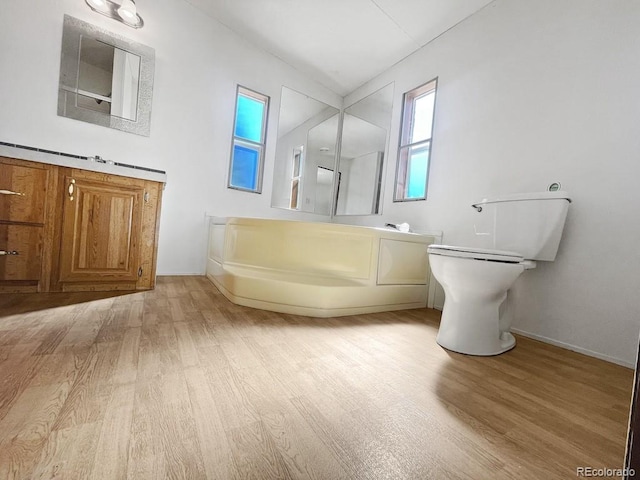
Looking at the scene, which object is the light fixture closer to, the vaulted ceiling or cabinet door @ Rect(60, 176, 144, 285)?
the vaulted ceiling

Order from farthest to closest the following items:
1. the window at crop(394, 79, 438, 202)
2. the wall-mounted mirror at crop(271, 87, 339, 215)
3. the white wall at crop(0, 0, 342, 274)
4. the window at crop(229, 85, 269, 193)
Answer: the wall-mounted mirror at crop(271, 87, 339, 215), the window at crop(229, 85, 269, 193), the window at crop(394, 79, 438, 202), the white wall at crop(0, 0, 342, 274)

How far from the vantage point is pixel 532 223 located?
141cm

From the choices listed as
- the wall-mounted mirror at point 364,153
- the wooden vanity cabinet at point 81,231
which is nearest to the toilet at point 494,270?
the wall-mounted mirror at point 364,153

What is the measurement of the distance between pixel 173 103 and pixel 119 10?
65 cm

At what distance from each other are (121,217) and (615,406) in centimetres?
254

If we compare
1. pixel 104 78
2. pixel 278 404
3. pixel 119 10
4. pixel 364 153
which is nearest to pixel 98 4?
pixel 119 10

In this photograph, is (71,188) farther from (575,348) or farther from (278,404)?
(575,348)

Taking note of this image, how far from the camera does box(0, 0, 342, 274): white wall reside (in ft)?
5.90

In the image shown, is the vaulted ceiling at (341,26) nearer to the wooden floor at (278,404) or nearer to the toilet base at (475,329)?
the toilet base at (475,329)

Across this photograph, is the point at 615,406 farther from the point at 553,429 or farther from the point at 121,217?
the point at 121,217

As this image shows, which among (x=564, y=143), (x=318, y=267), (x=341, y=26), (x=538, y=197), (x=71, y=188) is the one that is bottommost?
(x=318, y=267)

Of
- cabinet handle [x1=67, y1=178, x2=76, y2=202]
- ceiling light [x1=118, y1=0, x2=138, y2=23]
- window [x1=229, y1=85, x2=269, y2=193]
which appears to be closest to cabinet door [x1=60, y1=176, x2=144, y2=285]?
cabinet handle [x1=67, y1=178, x2=76, y2=202]

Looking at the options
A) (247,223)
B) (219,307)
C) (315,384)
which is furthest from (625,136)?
(219,307)

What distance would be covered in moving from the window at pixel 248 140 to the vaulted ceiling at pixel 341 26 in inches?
21.4
